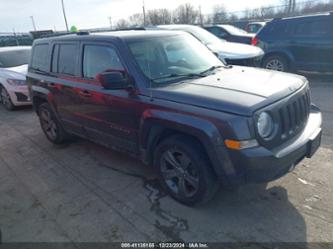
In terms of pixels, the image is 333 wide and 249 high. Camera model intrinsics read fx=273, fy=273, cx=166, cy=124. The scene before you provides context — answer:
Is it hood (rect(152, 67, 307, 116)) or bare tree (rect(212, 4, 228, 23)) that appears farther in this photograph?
bare tree (rect(212, 4, 228, 23))

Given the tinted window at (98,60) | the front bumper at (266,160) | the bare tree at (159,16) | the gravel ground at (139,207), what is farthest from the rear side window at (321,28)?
the bare tree at (159,16)

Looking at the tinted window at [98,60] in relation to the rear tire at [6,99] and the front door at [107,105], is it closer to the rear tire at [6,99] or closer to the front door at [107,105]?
the front door at [107,105]

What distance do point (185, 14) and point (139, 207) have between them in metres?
46.4

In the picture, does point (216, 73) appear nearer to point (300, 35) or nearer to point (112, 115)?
point (112, 115)

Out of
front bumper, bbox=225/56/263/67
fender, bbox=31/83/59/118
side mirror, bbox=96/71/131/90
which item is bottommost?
front bumper, bbox=225/56/263/67

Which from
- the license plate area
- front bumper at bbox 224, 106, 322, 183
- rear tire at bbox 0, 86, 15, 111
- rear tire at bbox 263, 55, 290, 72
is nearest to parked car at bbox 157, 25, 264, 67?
rear tire at bbox 263, 55, 290, 72

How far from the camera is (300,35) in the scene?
8008 millimetres

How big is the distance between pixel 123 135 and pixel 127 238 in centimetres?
131

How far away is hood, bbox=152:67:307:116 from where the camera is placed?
2473 millimetres

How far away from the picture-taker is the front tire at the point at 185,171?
2.76m

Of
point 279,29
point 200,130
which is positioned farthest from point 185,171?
point 279,29

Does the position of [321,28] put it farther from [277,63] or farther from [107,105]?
[107,105]

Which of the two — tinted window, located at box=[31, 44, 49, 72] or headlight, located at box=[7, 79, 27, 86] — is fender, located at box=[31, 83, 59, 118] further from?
headlight, located at box=[7, 79, 27, 86]

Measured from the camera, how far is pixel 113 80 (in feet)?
9.86
